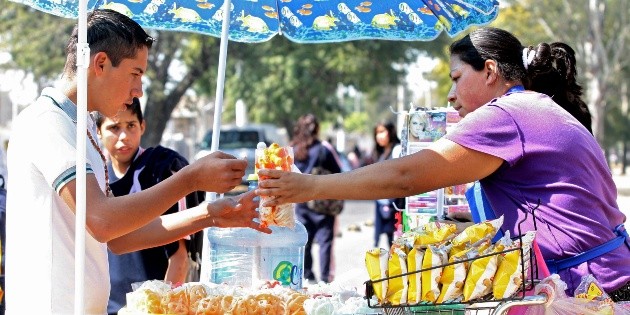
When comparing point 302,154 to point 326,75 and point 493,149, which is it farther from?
point 326,75

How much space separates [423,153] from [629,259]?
96cm

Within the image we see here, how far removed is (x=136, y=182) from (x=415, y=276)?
9.48 ft

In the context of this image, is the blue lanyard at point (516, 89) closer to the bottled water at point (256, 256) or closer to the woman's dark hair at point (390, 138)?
the bottled water at point (256, 256)

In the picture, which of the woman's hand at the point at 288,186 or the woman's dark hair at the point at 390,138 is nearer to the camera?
the woman's hand at the point at 288,186

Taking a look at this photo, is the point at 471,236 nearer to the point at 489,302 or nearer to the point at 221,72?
the point at 489,302

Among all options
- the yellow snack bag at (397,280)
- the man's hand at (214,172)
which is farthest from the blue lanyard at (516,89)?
the man's hand at (214,172)

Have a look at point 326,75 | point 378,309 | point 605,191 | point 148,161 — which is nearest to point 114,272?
point 148,161

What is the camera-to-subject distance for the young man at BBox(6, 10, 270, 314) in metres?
3.51

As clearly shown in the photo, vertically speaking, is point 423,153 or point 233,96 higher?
point 233,96

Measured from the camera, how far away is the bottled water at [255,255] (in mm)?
4828

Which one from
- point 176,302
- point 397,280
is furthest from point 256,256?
point 397,280

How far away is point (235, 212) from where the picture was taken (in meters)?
4.18

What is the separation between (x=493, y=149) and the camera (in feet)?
11.7

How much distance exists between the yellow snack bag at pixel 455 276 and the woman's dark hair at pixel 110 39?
4.72ft
